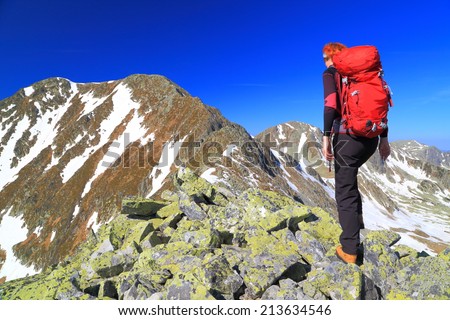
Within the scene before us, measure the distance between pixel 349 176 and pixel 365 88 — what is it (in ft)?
7.17

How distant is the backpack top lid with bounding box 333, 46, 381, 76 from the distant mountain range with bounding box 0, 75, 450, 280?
3099 cm

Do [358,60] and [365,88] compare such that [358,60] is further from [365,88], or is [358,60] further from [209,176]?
[209,176]

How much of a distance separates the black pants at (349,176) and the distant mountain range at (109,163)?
1160 inches

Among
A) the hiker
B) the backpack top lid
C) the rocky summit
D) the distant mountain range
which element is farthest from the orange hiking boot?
the distant mountain range

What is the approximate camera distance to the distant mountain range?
65312mm

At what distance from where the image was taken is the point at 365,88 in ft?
20.0

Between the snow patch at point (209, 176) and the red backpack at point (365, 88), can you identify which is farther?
the snow patch at point (209, 176)

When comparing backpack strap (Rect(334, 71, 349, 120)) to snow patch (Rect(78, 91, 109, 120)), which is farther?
snow patch (Rect(78, 91, 109, 120))

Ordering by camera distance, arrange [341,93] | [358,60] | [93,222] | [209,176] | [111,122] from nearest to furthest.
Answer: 1. [358,60]
2. [341,93]
3. [209,176]
4. [93,222]
5. [111,122]

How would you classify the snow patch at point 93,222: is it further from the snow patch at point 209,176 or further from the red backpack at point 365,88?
the red backpack at point 365,88

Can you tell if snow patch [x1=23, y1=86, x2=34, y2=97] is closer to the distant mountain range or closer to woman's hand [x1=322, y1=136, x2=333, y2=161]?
the distant mountain range

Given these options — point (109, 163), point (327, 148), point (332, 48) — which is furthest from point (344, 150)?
point (109, 163)

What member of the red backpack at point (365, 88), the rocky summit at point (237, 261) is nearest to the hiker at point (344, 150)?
the red backpack at point (365, 88)

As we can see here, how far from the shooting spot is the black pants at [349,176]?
22.1ft
